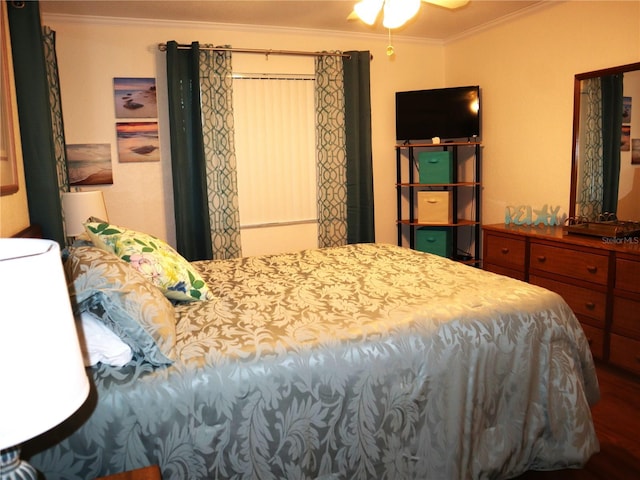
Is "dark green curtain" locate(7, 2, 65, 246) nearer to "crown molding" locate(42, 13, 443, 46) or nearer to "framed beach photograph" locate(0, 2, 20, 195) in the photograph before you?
"framed beach photograph" locate(0, 2, 20, 195)

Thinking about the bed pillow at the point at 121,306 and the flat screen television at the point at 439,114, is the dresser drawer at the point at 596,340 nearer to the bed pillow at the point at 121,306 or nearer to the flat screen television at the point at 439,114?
the flat screen television at the point at 439,114

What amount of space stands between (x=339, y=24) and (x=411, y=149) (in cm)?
130

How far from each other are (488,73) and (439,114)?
56 cm

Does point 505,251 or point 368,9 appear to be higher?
point 368,9

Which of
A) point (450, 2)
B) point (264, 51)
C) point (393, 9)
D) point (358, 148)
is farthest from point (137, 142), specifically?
point (450, 2)

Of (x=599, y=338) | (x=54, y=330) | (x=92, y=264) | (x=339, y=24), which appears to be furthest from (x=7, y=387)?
(x=339, y=24)

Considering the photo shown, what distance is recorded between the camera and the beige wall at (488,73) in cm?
353

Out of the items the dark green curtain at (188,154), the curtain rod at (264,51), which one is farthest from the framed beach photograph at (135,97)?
the curtain rod at (264,51)

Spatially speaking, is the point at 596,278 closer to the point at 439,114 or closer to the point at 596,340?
the point at 596,340

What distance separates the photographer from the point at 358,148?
173 inches

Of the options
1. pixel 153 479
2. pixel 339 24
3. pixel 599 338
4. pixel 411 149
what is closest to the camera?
pixel 153 479

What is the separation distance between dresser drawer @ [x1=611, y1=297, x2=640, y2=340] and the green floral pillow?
94.0 inches

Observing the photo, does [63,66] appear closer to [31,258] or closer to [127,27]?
[127,27]

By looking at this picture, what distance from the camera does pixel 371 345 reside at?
1673 mm
